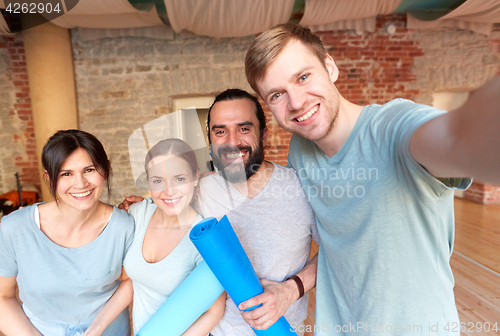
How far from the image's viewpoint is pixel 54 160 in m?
0.90

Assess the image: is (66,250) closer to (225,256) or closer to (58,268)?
(58,268)

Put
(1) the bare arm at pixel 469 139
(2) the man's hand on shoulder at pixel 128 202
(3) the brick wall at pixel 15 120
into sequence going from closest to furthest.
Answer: (1) the bare arm at pixel 469 139
(2) the man's hand on shoulder at pixel 128 202
(3) the brick wall at pixel 15 120

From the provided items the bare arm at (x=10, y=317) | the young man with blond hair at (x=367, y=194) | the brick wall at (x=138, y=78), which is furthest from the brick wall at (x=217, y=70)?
the young man with blond hair at (x=367, y=194)

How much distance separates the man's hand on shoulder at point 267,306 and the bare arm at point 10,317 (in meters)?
0.80

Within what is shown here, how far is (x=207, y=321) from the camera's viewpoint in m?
0.94

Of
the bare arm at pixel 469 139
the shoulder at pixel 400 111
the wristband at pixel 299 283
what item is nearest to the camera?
the bare arm at pixel 469 139

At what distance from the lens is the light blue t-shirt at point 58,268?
0.94 meters

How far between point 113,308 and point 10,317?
0.36m

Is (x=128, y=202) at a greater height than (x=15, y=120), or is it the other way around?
(x=15, y=120)

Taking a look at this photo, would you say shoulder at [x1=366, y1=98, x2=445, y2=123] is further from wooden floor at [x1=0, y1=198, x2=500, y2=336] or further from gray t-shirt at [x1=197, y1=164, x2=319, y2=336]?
wooden floor at [x1=0, y1=198, x2=500, y2=336]

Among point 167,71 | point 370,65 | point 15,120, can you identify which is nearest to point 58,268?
point 167,71

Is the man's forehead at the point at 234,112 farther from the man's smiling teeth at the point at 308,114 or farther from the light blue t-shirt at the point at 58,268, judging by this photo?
the light blue t-shirt at the point at 58,268

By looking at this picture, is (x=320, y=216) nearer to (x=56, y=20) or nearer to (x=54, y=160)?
(x=54, y=160)

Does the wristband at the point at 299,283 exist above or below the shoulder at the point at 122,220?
below
